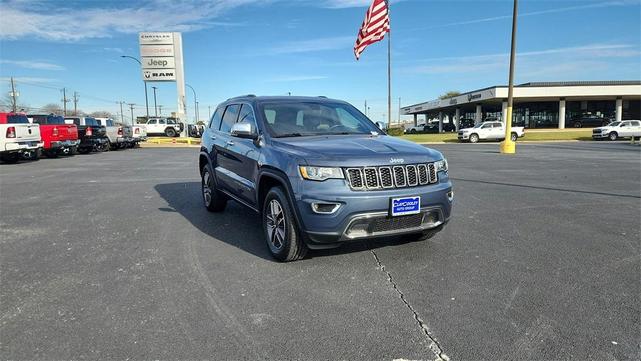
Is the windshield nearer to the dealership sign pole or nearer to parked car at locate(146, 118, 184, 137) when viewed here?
the dealership sign pole

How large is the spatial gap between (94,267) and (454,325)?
351cm

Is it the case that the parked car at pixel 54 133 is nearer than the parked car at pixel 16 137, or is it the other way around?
the parked car at pixel 16 137

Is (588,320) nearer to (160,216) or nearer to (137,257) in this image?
(137,257)

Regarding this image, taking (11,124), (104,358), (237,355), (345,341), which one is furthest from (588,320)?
(11,124)

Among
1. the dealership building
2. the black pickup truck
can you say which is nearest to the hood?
the black pickup truck

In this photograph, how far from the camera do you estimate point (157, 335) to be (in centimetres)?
309

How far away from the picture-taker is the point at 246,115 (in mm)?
5758

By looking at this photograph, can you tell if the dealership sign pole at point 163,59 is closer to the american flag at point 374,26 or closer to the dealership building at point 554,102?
the american flag at point 374,26

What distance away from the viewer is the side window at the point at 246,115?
5510mm

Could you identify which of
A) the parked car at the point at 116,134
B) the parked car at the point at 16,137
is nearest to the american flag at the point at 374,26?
the parked car at the point at 116,134

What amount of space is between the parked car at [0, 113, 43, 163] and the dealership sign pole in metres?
20.9

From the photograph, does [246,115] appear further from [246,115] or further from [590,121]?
[590,121]

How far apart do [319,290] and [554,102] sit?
65.8m

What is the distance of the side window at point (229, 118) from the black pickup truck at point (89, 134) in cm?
1933
